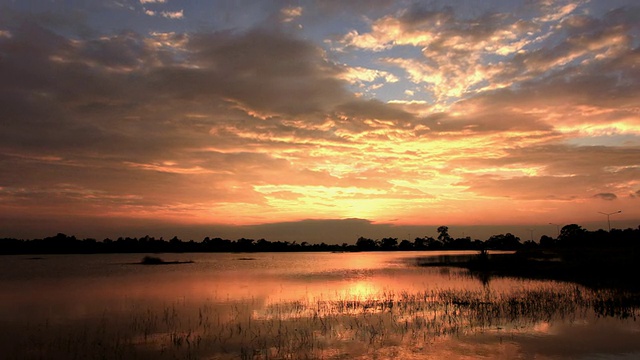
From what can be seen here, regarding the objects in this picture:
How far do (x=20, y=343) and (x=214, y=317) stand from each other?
10443 millimetres

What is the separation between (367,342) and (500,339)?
20.6 ft

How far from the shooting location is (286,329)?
2300 centimetres

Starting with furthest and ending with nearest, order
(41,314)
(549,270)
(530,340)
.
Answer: (549,270) < (41,314) < (530,340)

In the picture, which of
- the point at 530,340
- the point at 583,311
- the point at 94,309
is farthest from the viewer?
the point at 94,309

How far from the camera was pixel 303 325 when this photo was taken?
24.0 metres

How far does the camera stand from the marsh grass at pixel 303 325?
18547mm

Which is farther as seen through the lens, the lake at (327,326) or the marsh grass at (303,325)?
the marsh grass at (303,325)

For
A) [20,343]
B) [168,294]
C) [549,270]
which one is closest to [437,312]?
Result: [20,343]

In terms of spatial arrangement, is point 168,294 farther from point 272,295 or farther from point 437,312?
point 437,312

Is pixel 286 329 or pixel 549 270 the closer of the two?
pixel 286 329

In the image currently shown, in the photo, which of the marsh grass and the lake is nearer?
the lake

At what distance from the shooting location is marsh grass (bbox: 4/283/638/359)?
18547 millimetres

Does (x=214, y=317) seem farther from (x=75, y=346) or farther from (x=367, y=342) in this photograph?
(x=367, y=342)

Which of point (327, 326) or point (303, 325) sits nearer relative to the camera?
point (327, 326)
